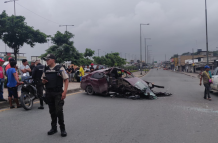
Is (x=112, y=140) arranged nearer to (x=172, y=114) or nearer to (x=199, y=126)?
(x=199, y=126)

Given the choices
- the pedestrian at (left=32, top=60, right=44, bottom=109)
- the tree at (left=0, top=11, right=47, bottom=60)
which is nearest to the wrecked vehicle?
the pedestrian at (left=32, top=60, right=44, bottom=109)

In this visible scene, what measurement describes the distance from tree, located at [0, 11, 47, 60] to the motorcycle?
19.3 metres

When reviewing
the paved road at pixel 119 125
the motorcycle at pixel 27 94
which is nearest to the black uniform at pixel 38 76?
the motorcycle at pixel 27 94

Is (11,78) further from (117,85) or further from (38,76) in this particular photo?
(117,85)

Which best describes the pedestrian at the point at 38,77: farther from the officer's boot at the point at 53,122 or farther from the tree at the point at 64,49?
the tree at the point at 64,49

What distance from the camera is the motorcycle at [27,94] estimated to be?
733cm

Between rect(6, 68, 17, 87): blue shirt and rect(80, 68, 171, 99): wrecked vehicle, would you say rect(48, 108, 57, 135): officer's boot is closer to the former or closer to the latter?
rect(6, 68, 17, 87): blue shirt

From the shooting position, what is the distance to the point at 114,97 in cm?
1077

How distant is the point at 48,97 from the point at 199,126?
3.92m

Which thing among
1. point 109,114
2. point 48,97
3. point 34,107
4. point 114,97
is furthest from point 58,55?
point 48,97

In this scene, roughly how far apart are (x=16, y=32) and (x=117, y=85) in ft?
62.8

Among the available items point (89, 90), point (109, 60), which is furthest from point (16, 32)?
point (109, 60)

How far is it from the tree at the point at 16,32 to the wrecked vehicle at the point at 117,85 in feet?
56.1

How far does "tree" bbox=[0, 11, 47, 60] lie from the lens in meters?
24.6
